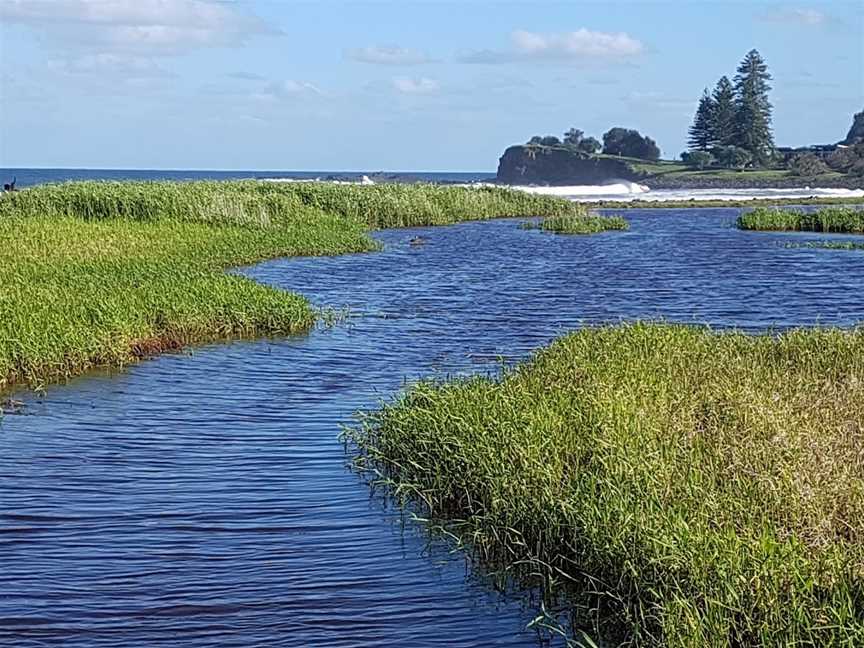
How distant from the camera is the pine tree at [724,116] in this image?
151 m

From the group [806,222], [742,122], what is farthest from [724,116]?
[806,222]

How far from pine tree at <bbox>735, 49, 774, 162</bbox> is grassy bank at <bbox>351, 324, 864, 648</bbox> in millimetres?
139447

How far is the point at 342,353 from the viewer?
22297mm

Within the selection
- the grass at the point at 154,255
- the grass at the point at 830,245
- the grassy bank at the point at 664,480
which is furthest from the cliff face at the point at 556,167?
the grassy bank at the point at 664,480

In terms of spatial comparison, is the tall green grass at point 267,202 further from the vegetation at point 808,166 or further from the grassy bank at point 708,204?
the vegetation at point 808,166

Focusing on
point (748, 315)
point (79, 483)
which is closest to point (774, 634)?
point (79, 483)

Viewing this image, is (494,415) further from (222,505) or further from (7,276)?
(7,276)

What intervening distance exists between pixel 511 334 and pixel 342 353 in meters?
4.19

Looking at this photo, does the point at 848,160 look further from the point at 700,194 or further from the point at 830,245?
the point at 830,245

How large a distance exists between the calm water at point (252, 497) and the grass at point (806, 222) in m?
28.1

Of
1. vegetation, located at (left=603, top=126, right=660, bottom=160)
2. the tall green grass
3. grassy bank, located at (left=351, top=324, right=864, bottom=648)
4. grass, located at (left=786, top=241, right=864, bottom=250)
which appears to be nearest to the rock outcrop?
vegetation, located at (left=603, top=126, right=660, bottom=160)

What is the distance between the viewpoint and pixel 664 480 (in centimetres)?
1035

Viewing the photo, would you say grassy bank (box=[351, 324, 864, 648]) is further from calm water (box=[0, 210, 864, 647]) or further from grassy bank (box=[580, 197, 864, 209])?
grassy bank (box=[580, 197, 864, 209])

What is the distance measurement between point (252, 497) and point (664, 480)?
4.93 m
